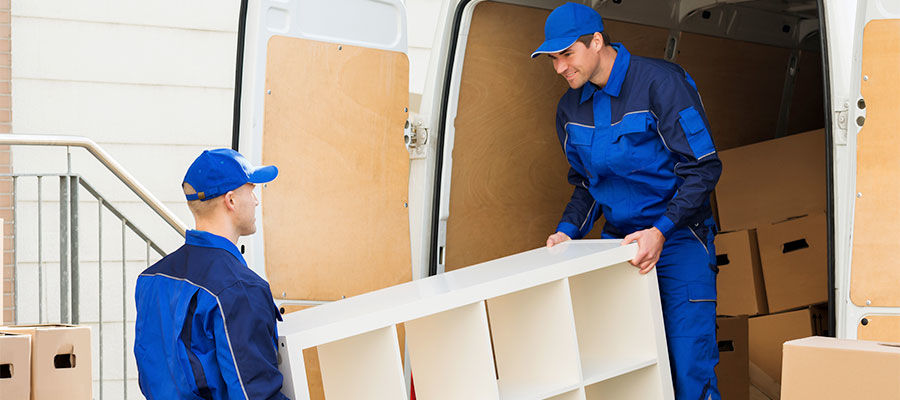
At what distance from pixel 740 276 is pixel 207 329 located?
9.84ft

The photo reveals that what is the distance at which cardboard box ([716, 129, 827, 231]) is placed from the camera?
469 centimetres

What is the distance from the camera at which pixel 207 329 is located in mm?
2322

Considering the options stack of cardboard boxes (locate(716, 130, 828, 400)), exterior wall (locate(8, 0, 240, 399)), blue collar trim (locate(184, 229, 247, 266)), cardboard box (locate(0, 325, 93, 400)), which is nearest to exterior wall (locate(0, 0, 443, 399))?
exterior wall (locate(8, 0, 240, 399))

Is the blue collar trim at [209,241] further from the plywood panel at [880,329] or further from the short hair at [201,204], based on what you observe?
the plywood panel at [880,329]

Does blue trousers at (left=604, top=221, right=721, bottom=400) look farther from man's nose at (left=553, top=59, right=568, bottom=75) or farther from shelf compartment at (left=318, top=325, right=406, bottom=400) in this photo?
shelf compartment at (left=318, top=325, right=406, bottom=400)

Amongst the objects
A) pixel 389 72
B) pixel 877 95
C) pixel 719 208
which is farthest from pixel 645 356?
pixel 719 208

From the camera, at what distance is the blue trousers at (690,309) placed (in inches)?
122

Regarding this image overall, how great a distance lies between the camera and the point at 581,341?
10.4ft

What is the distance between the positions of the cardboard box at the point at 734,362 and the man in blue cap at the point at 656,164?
4.22 ft

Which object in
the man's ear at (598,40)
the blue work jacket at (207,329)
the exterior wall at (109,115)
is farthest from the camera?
the exterior wall at (109,115)

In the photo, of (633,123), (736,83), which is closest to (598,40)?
(633,123)

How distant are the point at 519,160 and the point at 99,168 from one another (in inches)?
129

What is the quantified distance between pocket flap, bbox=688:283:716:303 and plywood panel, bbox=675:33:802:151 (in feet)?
6.13

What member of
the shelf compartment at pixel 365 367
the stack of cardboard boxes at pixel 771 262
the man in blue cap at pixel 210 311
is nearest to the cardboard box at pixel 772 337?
the stack of cardboard boxes at pixel 771 262
